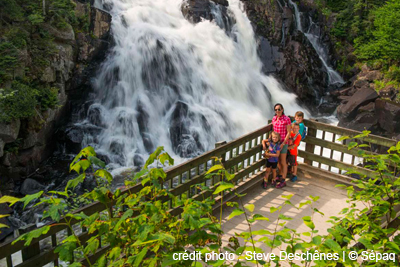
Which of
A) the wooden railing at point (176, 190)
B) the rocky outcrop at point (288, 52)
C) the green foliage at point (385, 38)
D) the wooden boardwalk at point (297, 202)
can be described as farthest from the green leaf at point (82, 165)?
the green foliage at point (385, 38)

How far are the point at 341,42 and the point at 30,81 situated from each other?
21.2 meters

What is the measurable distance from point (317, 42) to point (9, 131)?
2101 cm

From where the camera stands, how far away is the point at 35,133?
40.4 ft

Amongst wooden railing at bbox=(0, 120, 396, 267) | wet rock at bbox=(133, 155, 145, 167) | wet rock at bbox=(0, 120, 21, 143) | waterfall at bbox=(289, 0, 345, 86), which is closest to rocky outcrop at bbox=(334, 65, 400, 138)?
waterfall at bbox=(289, 0, 345, 86)

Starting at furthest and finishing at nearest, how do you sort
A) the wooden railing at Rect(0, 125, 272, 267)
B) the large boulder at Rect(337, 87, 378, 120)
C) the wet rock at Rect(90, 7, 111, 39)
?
the large boulder at Rect(337, 87, 378, 120) → the wet rock at Rect(90, 7, 111, 39) → the wooden railing at Rect(0, 125, 272, 267)

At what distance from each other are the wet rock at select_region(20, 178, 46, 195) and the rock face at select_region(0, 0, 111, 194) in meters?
0.03

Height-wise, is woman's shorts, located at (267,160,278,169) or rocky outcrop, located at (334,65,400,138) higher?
woman's shorts, located at (267,160,278,169)

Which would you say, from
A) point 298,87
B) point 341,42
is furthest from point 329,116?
point 341,42

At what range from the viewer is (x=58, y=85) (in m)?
13.5

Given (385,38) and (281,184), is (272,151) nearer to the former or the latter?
(281,184)

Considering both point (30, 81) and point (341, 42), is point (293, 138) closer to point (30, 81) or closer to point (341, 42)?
point (30, 81)

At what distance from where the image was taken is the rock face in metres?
11.5

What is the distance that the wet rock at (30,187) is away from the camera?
1123 centimetres

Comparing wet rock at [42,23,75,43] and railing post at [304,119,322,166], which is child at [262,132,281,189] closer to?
railing post at [304,119,322,166]
